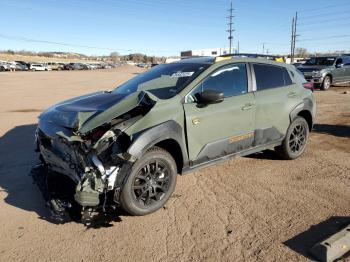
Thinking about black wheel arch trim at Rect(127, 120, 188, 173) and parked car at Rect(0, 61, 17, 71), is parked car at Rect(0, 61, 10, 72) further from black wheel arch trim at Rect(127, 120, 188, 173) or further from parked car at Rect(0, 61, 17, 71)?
black wheel arch trim at Rect(127, 120, 188, 173)

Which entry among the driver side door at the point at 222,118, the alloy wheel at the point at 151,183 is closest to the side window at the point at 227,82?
the driver side door at the point at 222,118

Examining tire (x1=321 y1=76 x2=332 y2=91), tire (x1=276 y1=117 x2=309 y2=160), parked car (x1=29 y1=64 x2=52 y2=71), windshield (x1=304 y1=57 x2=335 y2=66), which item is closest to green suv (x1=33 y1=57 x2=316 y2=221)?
tire (x1=276 y1=117 x2=309 y2=160)

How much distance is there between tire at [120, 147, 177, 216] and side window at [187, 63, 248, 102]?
0.90 meters

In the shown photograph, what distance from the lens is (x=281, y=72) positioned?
6090mm

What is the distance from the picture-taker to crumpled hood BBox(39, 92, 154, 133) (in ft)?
13.1

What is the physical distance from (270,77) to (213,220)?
280 centimetres

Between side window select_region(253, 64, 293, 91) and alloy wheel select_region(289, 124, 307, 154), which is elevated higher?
side window select_region(253, 64, 293, 91)

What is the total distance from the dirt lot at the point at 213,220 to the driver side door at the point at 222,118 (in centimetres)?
59

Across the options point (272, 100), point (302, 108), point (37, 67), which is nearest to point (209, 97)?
point (272, 100)

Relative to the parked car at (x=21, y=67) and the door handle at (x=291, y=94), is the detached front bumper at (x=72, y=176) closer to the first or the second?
the door handle at (x=291, y=94)

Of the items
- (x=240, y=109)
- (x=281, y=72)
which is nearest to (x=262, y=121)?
(x=240, y=109)

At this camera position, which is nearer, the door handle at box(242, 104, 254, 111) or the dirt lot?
the dirt lot

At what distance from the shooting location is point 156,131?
4133mm

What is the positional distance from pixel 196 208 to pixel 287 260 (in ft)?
4.57
